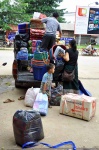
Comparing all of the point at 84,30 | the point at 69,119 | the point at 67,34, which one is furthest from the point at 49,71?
the point at 67,34

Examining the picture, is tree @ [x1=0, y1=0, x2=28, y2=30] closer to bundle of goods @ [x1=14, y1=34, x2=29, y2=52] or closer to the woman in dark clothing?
bundle of goods @ [x1=14, y1=34, x2=29, y2=52]

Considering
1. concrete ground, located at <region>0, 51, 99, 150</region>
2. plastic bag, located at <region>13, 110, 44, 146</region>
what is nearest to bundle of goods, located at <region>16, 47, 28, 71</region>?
concrete ground, located at <region>0, 51, 99, 150</region>

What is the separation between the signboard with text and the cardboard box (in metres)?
25.8

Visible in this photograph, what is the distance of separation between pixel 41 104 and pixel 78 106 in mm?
819

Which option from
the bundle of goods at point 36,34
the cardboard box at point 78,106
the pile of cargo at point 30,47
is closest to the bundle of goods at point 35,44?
the pile of cargo at point 30,47

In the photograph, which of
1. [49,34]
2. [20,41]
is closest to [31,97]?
Result: [49,34]

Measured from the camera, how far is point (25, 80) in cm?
684

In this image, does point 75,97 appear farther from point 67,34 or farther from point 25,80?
point 67,34

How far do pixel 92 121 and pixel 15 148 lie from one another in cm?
204

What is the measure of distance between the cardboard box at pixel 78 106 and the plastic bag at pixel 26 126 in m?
1.47

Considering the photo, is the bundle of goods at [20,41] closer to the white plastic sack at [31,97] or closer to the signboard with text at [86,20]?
the white plastic sack at [31,97]

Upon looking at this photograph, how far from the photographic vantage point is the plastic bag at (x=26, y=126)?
3984 mm

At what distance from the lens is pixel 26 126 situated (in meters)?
3.97

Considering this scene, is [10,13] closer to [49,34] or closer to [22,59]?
[49,34]
